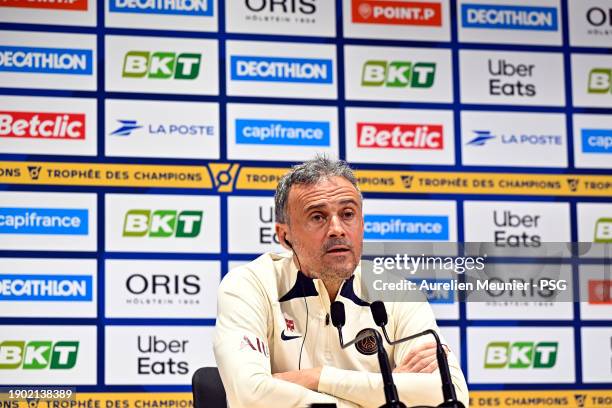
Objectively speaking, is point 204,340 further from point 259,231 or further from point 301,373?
point 301,373

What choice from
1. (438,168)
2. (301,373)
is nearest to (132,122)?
(438,168)

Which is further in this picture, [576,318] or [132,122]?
[576,318]

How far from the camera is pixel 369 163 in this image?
216 inches

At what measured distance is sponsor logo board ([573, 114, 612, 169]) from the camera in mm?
5742

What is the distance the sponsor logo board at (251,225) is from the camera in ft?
17.4

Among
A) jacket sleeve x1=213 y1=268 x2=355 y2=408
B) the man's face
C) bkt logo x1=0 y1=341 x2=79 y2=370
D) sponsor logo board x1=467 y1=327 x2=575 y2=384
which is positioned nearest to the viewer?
jacket sleeve x1=213 y1=268 x2=355 y2=408

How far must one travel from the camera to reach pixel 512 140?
5660 millimetres

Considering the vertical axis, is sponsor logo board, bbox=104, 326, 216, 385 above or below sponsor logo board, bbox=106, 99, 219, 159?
below

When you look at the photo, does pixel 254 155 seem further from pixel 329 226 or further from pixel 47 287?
pixel 329 226

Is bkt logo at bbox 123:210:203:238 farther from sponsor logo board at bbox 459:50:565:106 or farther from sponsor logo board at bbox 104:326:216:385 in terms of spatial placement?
sponsor logo board at bbox 459:50:565:106

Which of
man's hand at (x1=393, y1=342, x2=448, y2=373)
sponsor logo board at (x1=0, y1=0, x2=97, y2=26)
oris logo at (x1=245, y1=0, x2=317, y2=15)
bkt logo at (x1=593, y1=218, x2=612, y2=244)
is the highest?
oris logo at (x1=245, y1=0, x2=317, y2=15)

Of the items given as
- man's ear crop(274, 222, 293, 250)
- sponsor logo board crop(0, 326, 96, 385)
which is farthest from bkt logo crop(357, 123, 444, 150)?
man's ear crop(274, 222, 293, 250)

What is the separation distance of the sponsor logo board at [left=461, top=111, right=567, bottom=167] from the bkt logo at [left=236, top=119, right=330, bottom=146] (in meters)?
0.85

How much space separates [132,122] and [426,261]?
69.1 inches
